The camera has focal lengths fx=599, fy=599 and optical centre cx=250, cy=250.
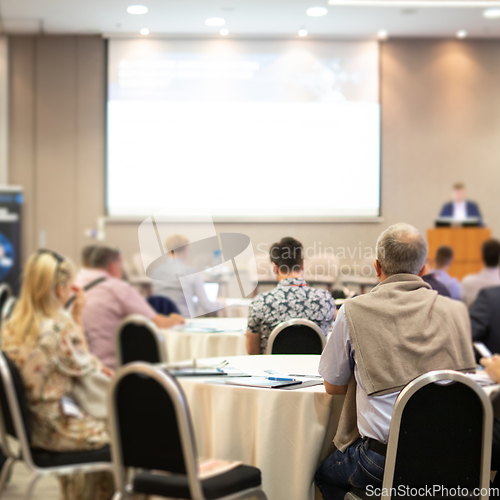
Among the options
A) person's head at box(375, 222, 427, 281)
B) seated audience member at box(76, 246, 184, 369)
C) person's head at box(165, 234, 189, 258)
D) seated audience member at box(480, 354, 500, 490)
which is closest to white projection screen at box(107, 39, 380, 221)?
person's head at box(165, 234, 189, 258)

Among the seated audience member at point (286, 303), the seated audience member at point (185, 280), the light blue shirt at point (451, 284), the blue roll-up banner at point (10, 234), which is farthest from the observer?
the blue roll-up banner at point (10, 234)

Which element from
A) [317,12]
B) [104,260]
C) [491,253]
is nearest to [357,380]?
[104,260]

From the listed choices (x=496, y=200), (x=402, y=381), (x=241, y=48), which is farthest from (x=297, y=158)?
(x=496, y=200)

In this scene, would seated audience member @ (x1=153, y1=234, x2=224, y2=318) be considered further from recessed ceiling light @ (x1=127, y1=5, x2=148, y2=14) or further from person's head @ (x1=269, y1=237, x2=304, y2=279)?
recessed ceiling light @ (x1=127, y1=5, x2=148, y2=14)

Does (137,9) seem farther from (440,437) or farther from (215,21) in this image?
(440,437)

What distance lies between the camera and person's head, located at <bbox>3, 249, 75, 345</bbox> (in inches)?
91.8

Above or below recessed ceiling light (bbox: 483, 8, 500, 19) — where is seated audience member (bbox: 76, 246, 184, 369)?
below

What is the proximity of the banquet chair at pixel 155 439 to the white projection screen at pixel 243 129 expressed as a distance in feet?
3.32

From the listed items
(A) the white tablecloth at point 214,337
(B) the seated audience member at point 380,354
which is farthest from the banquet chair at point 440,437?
(A) the white tablecloth at point 214,337

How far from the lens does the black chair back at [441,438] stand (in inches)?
70.2

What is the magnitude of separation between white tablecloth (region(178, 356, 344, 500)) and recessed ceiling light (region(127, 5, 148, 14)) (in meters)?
1.56

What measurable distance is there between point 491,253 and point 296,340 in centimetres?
284

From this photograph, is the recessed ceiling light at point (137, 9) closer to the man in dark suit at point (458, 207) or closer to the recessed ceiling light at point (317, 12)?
the recessed ceiling light at point (317, 12)

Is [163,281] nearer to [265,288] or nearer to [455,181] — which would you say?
[265,288]
